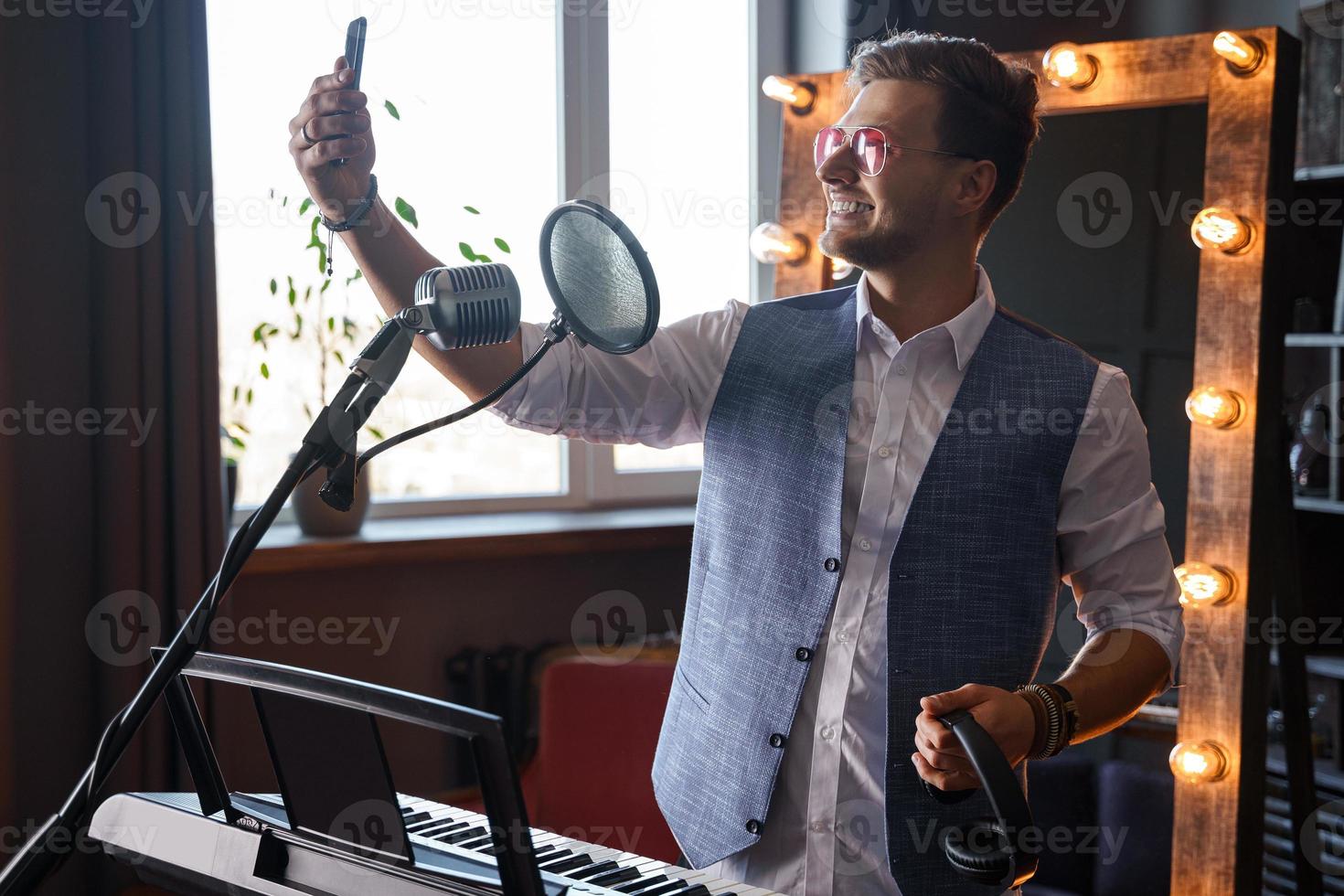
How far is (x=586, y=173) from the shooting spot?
9.80 feet

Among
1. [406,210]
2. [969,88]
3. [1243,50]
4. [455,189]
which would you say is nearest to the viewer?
[969,88]

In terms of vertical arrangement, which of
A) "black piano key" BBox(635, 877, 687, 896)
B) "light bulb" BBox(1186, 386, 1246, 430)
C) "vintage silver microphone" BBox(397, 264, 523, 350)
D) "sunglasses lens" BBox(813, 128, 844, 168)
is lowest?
"black piano key" BBox(635, 877, 687, 896)

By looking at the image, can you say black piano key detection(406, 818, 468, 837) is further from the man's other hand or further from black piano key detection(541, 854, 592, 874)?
the man's other hand

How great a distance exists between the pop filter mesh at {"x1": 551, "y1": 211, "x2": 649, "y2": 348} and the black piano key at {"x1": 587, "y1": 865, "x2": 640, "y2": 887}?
0.41 metres

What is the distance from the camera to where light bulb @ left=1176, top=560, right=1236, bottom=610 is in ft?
6.56

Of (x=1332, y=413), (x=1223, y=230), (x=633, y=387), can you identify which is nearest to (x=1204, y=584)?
(x=1223, y=230)

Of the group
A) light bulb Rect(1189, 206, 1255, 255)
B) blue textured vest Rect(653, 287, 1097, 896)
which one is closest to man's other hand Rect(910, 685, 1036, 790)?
blue textured vest Rect(653, 287, 1097, 896)

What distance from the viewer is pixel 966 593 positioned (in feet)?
4.39

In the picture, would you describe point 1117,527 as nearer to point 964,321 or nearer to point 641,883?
point 964,321

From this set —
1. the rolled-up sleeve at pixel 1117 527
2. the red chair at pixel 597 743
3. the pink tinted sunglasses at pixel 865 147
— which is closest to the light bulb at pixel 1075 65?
the pink tinted sunglasses at pixel 865 147

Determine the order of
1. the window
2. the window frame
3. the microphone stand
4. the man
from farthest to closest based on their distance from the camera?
the window frame → the window → the man → the microphone stand

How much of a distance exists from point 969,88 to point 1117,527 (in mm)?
551

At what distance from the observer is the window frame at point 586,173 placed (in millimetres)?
2930

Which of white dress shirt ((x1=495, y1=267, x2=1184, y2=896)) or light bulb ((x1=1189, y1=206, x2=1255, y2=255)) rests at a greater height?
light bulb ((x1=1189, y1=206, x2=1255, y2=255))
